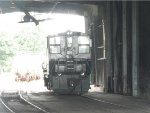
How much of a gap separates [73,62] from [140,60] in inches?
156

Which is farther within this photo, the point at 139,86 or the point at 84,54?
the point at 84,54

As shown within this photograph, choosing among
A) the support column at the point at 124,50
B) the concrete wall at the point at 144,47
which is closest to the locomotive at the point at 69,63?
the support column at the point at 124,50

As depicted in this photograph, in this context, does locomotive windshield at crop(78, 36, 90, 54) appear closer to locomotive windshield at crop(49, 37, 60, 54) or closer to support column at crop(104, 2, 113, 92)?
locomotive windshield at crop(49, 37, 60, 54)

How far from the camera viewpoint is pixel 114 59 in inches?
1005

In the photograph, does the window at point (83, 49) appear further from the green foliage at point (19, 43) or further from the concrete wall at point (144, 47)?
the green foliage at point (19, 43)

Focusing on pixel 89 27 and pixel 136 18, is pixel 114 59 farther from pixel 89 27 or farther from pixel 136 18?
pixel 89 27

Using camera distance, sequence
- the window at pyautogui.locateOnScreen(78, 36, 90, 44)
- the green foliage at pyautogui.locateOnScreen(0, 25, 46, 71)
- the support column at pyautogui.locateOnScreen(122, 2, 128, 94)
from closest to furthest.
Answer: the support column at pyautogui.locateOnScreen(122, 2, 128, 94)
the window at pyautogui.locateOnScreen(78, 36, 90, 44)
the green foliage at pyautogui.locateOnScreen(0, 25, 46, 71)

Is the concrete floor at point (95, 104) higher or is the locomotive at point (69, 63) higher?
the locomotive at point (69, 63)

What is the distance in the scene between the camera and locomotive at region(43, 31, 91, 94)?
24.2m

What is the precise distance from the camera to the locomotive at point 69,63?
79.5 ft

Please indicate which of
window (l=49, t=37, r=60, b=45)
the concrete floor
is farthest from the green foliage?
the concrete floor

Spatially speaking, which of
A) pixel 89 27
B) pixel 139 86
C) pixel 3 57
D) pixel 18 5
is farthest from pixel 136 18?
pixel 3 57

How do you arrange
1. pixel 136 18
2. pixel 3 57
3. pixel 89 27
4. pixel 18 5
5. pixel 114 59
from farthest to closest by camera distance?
pixel 3 57 < pixel 89 27 < pixel 18 5 < pixel 114 59 < pixel 136 18

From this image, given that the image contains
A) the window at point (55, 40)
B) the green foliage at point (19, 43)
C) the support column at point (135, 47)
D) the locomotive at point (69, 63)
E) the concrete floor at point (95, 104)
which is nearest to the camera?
the concrete floor at point (95, 104)
